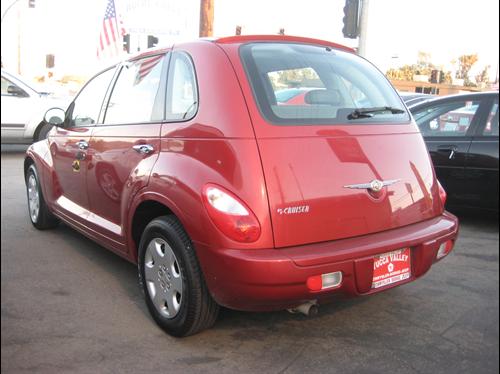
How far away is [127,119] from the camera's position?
10.9ft

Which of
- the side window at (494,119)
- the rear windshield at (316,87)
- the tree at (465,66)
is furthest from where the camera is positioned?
the rear windshield at (316,87)

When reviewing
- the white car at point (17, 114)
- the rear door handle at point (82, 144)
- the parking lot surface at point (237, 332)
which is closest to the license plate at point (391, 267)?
the parking lot surface at point (237, 332)

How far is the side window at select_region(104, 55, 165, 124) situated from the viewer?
3.14 meters

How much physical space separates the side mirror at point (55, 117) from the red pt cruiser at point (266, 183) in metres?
1.09

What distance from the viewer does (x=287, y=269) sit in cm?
226

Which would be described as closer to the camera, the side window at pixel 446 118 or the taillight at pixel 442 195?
the taillight at pixel 442 195

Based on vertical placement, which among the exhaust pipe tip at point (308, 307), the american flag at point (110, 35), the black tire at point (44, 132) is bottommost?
the exhaust pipe tip at point (308, 307)

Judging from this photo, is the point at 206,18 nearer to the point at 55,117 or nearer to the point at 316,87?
the point at 316,87

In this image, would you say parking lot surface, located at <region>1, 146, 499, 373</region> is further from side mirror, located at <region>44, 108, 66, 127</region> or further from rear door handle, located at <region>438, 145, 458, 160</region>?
side mirror, located at <region>44, 108, 66, 127</region>

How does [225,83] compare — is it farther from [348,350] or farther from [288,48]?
[348,350]

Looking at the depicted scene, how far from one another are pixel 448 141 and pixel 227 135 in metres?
1.77

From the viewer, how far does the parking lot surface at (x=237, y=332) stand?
2.29 meters

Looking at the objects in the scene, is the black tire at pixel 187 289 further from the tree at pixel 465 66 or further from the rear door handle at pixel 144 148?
the tree at pixel 465 66

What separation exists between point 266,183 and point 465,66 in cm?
96
